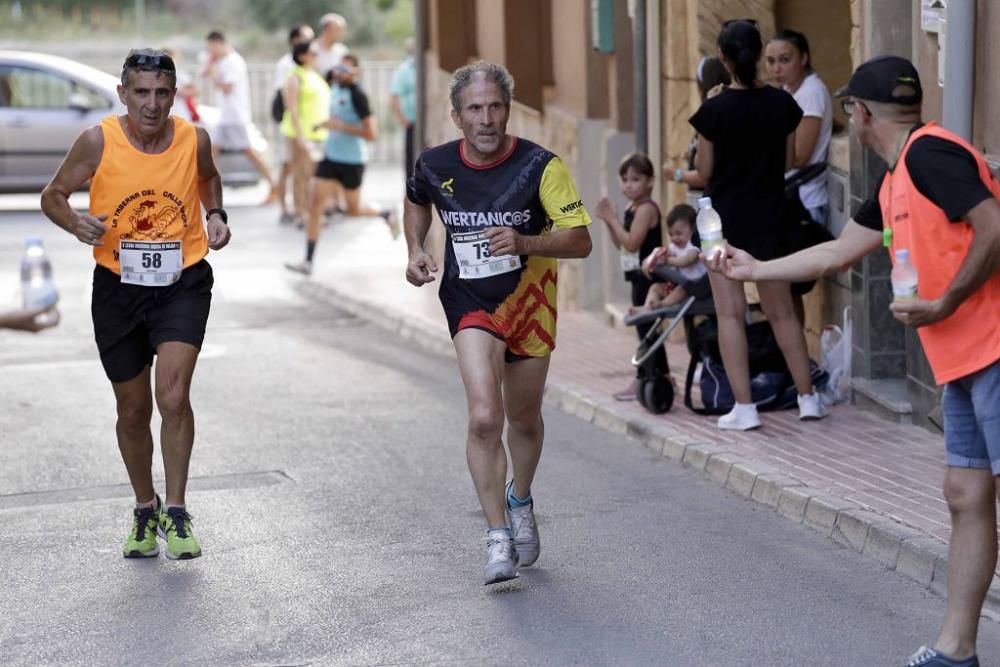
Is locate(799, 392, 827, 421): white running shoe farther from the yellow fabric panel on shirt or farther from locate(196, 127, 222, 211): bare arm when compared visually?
locate(196, 127, 222, 211): bare arm

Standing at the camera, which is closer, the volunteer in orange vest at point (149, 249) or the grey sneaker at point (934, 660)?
the grey sneaker at point (934, 660)

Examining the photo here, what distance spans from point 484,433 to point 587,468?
259 cm

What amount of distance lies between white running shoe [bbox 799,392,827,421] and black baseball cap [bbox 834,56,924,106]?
412 cm

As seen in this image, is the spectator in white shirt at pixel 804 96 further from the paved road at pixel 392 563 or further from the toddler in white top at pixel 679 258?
the paved road at pixel 392 563

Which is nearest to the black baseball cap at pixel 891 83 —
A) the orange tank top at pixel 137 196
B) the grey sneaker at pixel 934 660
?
the grey sneaker at pixel 934 660

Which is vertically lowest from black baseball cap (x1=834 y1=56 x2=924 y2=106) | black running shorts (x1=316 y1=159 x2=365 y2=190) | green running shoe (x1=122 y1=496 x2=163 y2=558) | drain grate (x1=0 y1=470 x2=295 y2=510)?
drain grate (x1=0 y1=470 x2=295 y2=510)

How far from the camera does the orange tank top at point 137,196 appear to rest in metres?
7.29

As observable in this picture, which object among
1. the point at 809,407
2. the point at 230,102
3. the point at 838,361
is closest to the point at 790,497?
the point at 809,407

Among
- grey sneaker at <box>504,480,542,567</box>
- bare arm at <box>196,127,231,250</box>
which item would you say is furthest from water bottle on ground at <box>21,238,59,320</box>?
grey sneaker at <box>504,480,542,567</box>

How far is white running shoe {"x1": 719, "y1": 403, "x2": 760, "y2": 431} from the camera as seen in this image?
9.45m

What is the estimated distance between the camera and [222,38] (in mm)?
24125

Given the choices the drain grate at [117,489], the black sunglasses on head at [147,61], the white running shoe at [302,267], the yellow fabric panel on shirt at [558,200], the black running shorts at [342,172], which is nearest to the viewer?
the yellow fabric panel on shirt at [558,200]

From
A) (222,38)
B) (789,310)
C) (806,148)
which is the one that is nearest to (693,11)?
(806,148)

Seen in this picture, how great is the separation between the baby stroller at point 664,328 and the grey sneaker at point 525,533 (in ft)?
8.91
